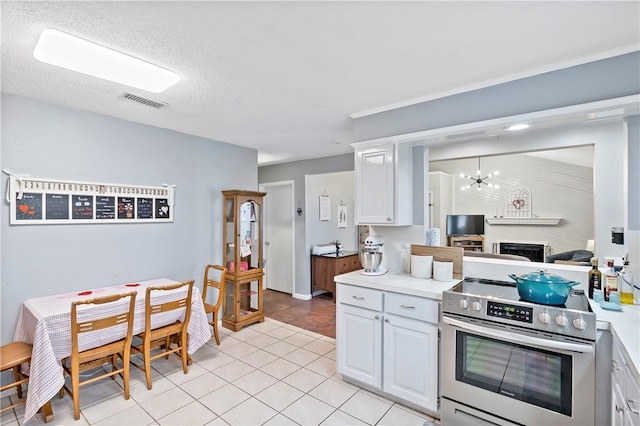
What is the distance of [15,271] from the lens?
8.33 ft

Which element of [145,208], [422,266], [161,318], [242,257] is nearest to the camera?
[422,266]

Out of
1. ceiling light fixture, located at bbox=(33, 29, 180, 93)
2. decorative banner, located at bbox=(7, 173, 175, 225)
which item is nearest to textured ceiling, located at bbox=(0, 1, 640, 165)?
ceiling light fixture, located at bbox=(33, 29, 180, 93)

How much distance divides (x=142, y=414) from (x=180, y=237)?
6.18ft

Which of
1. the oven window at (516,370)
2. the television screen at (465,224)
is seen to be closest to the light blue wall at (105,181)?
the oven window at (516,370)

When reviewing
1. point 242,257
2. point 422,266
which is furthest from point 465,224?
point 242,257

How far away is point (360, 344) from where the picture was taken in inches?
102

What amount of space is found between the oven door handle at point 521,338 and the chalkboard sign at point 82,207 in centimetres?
323

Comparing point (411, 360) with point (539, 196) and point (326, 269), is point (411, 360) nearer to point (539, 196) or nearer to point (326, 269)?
point (326, 269)

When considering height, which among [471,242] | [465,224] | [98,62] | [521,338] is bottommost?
[521,338]

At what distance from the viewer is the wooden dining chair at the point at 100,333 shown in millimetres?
2227

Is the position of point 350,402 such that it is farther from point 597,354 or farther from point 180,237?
point 180,237

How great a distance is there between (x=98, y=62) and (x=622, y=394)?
3.38 meters

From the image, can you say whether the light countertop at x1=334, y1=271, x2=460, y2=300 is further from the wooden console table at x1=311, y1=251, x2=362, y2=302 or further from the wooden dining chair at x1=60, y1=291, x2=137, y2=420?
the wooden console table at x1=311, y1=251, x2=362, y2=302

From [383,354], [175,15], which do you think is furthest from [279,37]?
[383,354]
